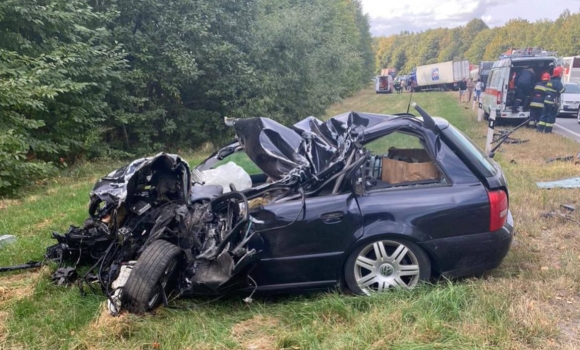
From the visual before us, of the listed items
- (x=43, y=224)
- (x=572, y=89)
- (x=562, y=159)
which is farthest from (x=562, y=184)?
(x=572, y=89)

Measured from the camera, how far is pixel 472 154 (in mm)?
3945

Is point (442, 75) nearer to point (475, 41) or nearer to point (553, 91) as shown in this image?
point (553, 91)

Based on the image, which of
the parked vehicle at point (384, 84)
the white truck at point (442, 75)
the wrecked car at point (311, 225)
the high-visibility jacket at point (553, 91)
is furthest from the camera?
Answer: the parked vehicle at point (384, 84)

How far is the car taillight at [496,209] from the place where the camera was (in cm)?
373

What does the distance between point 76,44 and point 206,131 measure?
5705mm

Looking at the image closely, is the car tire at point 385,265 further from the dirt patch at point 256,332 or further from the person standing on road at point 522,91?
the person standing on road at point 522,91

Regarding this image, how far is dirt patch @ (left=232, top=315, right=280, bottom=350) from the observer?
3.06 meters

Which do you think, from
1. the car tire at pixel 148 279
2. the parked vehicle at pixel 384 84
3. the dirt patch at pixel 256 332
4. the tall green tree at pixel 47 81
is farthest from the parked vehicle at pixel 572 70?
the car tire at pixel 148 279

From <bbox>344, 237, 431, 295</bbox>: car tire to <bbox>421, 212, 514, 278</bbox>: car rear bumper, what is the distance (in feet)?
0.38

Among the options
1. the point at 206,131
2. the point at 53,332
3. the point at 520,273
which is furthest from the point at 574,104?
the point at 53,332

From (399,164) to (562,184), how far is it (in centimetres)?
415

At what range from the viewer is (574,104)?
62.8 ft

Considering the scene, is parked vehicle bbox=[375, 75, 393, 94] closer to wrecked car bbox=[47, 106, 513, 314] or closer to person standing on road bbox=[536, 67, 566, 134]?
person standing on road bbox=[536, 67, 566, 134]

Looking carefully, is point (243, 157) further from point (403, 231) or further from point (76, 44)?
point (76, 44)
